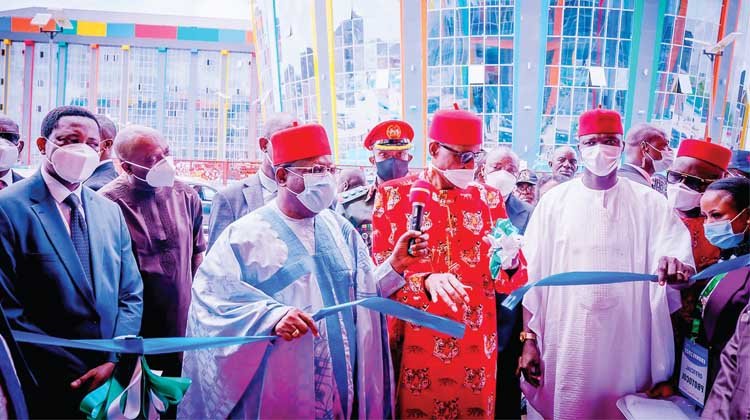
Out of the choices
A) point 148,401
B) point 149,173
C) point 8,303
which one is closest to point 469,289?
point 148,401

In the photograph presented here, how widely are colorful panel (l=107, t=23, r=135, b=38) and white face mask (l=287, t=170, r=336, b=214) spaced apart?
1832mm

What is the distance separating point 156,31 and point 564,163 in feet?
10.0

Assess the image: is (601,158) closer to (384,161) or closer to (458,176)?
(458,176)

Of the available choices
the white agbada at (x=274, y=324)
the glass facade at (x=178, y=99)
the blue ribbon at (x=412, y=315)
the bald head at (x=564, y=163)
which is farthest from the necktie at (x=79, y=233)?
the bald head at (x=564, y=163)

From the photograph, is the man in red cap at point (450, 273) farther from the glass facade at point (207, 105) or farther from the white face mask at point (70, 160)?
the glass facade at point (207, 105)

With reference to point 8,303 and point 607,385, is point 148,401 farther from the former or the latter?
point 607,385

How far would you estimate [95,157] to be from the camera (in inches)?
89.3

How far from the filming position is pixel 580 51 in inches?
435

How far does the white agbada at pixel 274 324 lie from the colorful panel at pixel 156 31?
187cm

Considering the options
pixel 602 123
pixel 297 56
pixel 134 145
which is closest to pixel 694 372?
pixel 602 123

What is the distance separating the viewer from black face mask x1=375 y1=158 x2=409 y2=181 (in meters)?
3.67

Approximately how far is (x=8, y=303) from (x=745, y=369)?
104 inches

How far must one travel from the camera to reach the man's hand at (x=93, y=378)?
2.20 metres

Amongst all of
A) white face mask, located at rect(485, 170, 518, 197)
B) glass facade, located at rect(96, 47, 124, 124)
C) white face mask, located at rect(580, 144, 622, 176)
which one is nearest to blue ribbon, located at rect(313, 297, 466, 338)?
white face mask, located at rect(580, 144, 622, 176)
